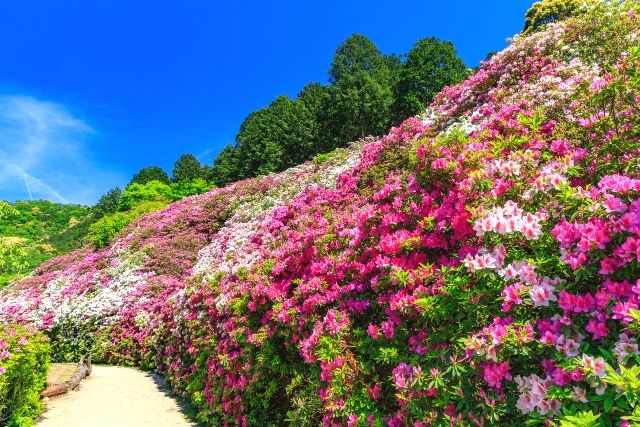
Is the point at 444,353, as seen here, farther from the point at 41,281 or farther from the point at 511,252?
the point at 41,281

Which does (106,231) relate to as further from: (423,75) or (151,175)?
(151,175)

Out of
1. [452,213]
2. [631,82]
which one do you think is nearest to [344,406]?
[452,213]

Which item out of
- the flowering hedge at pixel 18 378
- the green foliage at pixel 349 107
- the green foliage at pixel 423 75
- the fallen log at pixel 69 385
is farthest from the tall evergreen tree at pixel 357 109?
the flowering hedge at pixel 18 378

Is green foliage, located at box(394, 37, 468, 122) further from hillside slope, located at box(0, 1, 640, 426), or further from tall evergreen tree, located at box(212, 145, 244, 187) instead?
hillside slope, located at box(0, 1, 640, 426)

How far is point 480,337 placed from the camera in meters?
2.50

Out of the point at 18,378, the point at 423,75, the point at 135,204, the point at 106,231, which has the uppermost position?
the point at 423,75

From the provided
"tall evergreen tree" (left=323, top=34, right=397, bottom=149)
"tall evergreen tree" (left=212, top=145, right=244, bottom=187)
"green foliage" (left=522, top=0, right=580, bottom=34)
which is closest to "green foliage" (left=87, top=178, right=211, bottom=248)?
"tall evergreen tree" (left=212, top=145, right=244, bottom=187)

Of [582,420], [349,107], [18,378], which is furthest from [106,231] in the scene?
[349,107]

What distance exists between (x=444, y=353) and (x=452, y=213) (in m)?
1.17

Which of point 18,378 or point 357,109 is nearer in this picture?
point 18,378

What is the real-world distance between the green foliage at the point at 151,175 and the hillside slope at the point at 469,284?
4920 centimetres

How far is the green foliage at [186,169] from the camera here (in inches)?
2249

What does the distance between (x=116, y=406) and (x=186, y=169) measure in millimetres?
52608

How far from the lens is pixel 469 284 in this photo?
2.82 m
